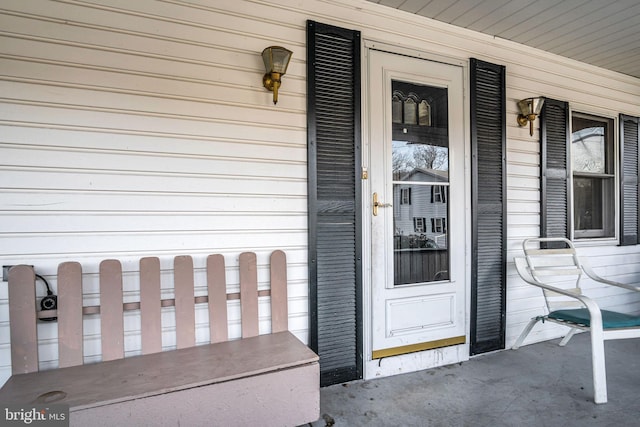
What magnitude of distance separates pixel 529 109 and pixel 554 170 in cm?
73

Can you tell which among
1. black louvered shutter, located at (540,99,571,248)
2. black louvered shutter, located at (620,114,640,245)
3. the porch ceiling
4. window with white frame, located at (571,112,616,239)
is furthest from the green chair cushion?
the porch ceiling

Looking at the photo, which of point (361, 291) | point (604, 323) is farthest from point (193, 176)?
point (604, 323)

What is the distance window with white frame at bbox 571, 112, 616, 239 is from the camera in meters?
3.68

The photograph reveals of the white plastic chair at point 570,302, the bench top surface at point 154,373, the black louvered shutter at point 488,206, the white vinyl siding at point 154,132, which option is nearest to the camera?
the bench top surface at point 154,373

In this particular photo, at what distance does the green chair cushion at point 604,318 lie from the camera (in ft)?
7.86

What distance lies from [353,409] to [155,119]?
7.12ft

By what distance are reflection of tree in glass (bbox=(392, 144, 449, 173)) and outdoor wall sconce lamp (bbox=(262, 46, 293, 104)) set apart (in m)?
1.06

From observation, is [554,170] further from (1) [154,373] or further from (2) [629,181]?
(1) [154,373]

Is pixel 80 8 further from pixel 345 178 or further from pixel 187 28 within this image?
pixel 345 178

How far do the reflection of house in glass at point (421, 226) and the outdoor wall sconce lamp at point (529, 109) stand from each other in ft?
3.55

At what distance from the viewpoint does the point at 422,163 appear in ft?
9.15

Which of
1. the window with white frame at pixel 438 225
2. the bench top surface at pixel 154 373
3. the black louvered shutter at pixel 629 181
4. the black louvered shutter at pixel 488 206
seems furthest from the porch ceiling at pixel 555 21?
the bench top surface at pixel 154 373

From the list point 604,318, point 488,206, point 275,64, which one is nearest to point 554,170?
point 488,206

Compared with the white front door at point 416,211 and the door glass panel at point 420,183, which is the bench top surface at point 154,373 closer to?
the white front door at point 416,211
